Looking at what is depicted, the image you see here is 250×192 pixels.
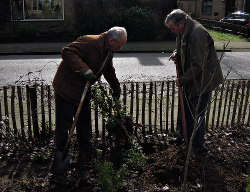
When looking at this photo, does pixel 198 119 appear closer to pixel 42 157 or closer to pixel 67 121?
pixel 67 121

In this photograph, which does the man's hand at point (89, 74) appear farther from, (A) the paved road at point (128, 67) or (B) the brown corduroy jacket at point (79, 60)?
(A) the paved road at point (128, 67)

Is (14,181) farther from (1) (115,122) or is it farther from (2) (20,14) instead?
(2) (20,14)

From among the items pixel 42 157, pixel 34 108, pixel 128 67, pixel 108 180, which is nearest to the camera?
pixel 108 180

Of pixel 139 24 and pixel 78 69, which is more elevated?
pixel 139 24

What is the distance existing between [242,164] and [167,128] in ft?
4.27

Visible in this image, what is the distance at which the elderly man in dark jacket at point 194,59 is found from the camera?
4176 millimetres

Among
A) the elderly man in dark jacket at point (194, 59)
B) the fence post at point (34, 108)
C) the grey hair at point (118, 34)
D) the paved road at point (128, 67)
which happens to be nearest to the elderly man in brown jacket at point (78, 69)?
the grey hair at point (118, 34)

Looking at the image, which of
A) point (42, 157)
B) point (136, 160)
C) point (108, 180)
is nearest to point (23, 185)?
point (42, 157)

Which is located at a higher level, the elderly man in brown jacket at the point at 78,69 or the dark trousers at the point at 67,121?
the elderly man in brown jacket at the point at 78,69

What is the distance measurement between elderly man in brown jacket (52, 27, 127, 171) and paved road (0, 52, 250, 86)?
4.96 metres

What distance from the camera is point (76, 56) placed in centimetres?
389

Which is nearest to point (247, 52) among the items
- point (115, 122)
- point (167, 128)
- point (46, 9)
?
point (46, 9)

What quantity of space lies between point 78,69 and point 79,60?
0.10 metres

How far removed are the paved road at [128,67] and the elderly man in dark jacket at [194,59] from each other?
466 cm
